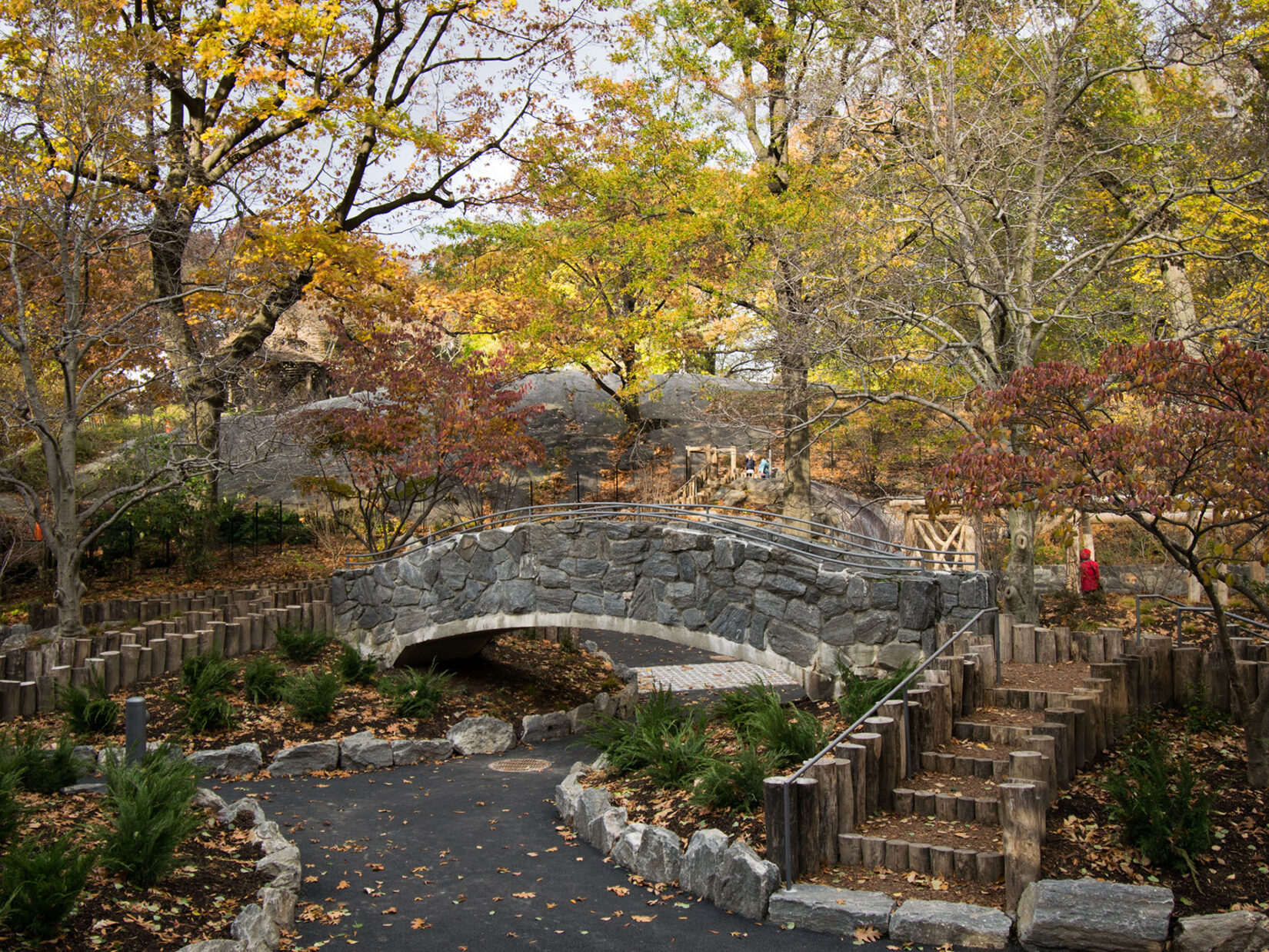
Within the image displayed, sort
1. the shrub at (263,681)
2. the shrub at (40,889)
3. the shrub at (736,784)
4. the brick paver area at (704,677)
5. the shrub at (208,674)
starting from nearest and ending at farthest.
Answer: the shrub at (40,889)
the shrub at (736,784)
the shrub at (208,674)
the shrub at (263,681)
the brick paver area at (704,677)

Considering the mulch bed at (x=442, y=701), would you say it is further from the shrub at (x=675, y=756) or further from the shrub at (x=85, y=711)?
the shrub at (x=675, y=756)

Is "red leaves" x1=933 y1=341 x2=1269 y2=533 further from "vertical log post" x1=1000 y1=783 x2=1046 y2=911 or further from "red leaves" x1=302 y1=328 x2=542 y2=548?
"red leaves" x1=302 y1=328 x2=542 y2=548

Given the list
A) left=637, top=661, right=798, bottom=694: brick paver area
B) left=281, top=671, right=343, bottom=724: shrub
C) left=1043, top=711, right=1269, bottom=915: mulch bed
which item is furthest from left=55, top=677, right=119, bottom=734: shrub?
left=1043, top=711, right=1269, bottom=915: mulch bed

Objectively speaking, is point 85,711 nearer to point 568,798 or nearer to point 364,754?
point 364,754

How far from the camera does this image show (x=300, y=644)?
1395 centimetres

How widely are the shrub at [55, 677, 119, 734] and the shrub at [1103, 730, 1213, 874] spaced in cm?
1005

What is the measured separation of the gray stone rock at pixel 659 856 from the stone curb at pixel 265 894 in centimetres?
259

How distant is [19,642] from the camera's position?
13070mm

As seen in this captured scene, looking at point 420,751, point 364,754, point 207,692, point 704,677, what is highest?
point 207,692

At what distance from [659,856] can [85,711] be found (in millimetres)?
6968

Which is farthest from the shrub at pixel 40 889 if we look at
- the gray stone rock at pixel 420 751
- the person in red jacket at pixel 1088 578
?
the person in red jacket at pixel 1088 578

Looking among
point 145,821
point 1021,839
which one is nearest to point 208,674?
point 145,821

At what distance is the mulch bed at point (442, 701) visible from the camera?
37.4ft

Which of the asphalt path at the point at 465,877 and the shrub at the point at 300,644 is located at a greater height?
the shrub at the point at 300,644
